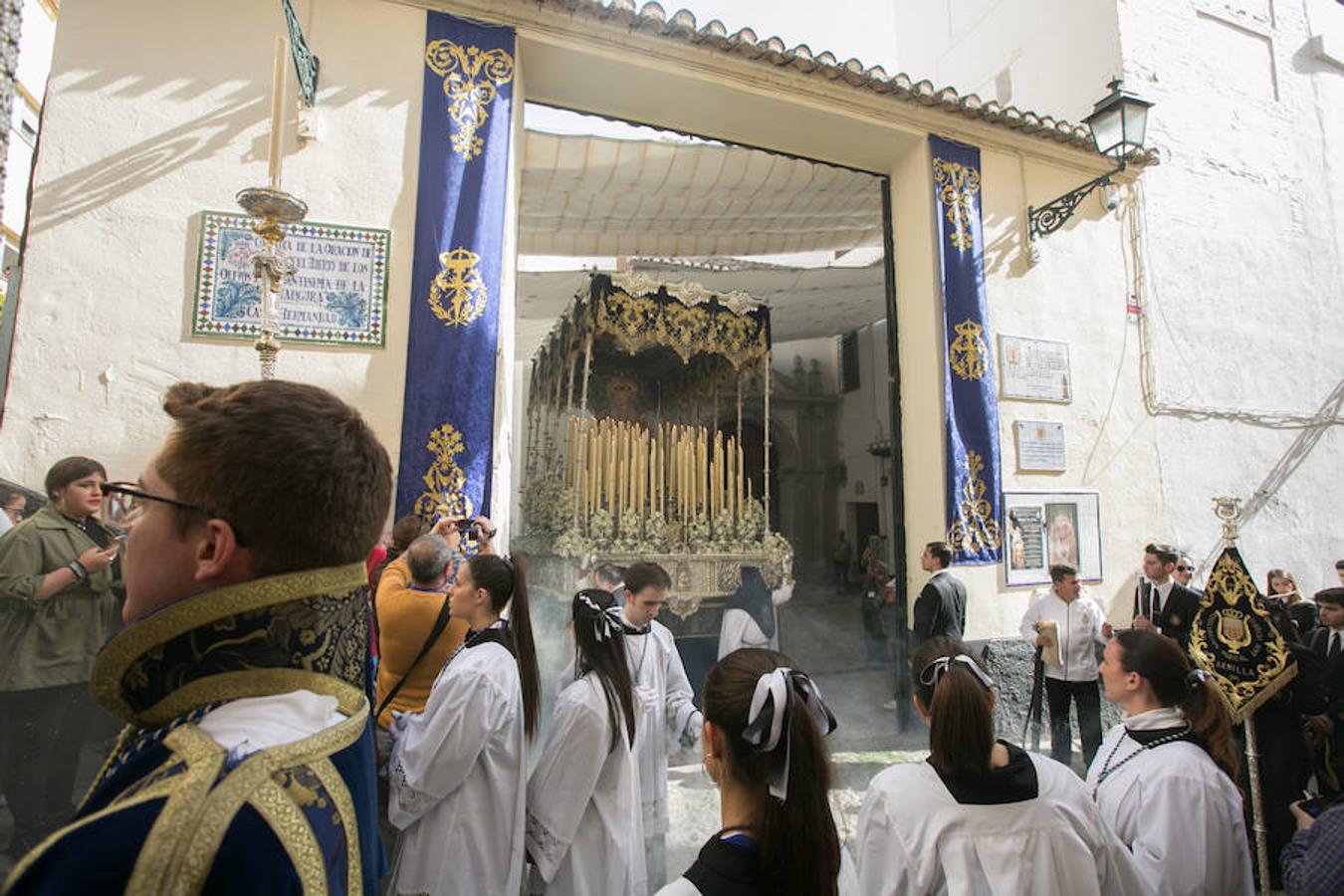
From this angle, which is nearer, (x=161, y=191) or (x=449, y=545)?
(x=449, y=545)

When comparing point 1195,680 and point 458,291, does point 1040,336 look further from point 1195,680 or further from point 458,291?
point 458,291

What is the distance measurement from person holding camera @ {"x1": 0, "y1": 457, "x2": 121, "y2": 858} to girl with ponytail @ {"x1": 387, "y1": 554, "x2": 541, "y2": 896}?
1710 mm

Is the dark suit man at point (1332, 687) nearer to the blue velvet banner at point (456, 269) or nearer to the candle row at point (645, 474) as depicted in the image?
the candle row at point (645, 474)

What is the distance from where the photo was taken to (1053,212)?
6383mm

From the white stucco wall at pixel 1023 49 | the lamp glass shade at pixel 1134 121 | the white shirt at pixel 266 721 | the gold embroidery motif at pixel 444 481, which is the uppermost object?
the white stucco wall at pixel 1023 49

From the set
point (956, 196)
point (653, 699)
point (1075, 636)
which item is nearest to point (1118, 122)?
point (956, 196)

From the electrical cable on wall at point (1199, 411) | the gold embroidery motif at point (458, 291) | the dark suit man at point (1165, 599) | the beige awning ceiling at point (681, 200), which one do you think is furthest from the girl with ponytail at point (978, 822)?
the electrical cable on wall at point (1199, 411)

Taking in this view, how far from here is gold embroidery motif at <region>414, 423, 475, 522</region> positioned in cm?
431

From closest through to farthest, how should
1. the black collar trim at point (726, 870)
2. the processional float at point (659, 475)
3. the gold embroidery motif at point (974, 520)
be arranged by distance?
the black collar trim at point (726, 870), the gold embroidery motif at point (974, 520), the processional float at point (659, 475)

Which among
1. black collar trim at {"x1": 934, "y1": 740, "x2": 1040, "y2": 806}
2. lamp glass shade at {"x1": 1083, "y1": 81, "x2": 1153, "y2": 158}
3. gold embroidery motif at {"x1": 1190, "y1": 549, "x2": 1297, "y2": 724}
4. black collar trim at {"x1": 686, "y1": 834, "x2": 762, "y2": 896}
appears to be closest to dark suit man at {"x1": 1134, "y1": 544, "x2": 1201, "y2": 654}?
gold embroidery motif at {"x1": 1190, "y1": 549, "x2": 1297, "y2": 724}

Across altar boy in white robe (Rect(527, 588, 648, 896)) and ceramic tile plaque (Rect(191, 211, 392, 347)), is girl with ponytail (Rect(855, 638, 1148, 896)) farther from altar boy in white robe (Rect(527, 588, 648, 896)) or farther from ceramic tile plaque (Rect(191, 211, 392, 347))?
ceramic tile plaque (Rect(191, 211, 392, 347))

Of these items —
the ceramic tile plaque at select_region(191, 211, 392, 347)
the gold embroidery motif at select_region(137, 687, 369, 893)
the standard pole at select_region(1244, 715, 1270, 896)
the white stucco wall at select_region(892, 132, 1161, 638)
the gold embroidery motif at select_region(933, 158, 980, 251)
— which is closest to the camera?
the gold embroidery motif at select_region(137, 687, 369, 893)

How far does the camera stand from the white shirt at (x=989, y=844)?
169 centimetres

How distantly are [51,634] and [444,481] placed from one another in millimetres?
1953
